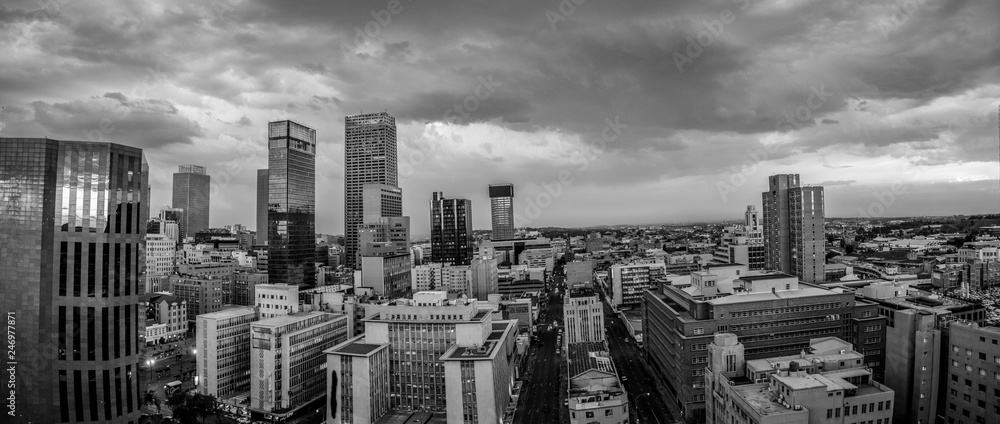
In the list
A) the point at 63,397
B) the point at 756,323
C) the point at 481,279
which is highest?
the point at 756,323

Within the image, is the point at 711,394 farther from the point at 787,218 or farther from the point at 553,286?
Answer: the point at 553,286

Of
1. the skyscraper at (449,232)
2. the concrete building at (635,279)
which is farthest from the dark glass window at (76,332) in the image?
the skyscraper at (449,232)

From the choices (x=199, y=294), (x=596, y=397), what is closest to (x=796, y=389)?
(x=596, y=397)

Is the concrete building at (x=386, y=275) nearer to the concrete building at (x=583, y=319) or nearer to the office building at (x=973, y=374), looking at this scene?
the concrete building at (x=583, y=319)

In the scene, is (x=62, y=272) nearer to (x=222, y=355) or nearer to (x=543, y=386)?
(x=222, y=355)

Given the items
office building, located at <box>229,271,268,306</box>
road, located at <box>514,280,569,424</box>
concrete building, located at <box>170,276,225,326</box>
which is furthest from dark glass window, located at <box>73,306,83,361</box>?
office building, located at <box>229,271,268,306</box>

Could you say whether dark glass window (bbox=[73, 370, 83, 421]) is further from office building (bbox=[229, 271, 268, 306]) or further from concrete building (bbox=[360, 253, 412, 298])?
office building (bbox=[229, 271, 268, 306])
